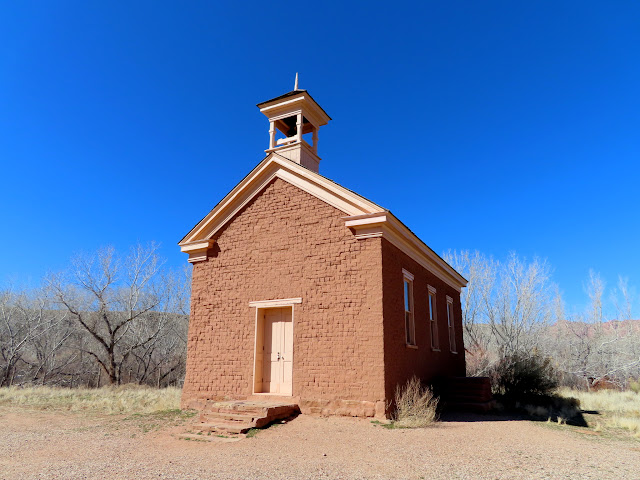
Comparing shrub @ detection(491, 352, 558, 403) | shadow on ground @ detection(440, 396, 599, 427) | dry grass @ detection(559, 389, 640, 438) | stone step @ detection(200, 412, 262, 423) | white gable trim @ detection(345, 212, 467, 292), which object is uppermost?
white gable trim @ detection(345, 212, 467, 292)

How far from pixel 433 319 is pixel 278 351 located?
6.59 meters

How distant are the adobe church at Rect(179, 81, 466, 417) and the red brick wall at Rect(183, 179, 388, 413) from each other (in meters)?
0.03

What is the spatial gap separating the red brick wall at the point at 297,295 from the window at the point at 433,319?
5.64m

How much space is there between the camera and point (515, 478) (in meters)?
6.33

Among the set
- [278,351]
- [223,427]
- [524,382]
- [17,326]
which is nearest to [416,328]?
[278,351]

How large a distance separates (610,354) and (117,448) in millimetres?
30272

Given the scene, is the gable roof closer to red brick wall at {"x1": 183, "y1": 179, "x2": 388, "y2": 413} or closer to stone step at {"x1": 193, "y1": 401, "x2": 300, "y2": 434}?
red brick wall at {"x1": 183, "y1": 179, "x2": 388, "y2": 413}

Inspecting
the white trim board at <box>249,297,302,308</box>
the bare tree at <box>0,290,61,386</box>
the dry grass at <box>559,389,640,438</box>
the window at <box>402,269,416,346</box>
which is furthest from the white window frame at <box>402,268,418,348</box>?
the bare tree at <box>0,290,61,386</box>

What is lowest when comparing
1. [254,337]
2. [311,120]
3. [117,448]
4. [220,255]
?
[117,448]

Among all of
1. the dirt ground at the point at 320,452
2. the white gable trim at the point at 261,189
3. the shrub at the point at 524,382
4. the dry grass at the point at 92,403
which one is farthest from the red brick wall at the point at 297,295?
the shrub at the point at 524,382

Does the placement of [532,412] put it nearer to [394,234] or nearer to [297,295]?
[394,234]

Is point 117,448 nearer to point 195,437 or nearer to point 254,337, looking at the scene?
point 195,437

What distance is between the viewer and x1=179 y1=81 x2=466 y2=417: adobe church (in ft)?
35.9

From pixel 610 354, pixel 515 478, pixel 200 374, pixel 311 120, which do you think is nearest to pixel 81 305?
pixel 200 374
